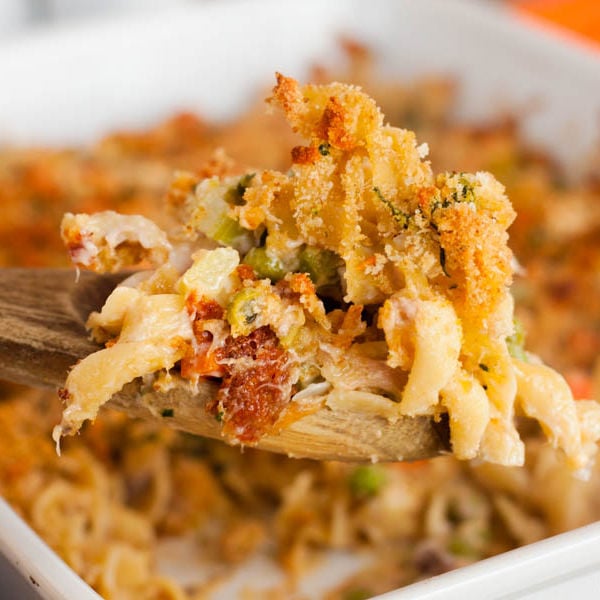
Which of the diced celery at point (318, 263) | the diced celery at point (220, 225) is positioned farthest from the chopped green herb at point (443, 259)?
the diced celery at point (220, 225)

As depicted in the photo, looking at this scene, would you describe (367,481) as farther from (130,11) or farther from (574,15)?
(130,11)

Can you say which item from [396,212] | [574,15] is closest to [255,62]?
[574,15]

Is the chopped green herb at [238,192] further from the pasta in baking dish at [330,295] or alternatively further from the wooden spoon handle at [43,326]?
the wooden spoon handle at [43,326]

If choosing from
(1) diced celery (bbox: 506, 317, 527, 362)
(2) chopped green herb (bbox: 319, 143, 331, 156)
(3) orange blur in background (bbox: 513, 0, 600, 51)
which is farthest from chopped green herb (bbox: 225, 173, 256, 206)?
(3) orange blur in background (bbox: 513, 0, 600, 51)

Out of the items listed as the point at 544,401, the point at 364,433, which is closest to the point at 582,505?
the point at 544,401

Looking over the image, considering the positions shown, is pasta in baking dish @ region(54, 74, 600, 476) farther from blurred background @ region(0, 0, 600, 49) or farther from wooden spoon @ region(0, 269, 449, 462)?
blurred background @ region(0, 0, 600, 49)

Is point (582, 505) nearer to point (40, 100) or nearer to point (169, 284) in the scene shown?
point (169, 284)
